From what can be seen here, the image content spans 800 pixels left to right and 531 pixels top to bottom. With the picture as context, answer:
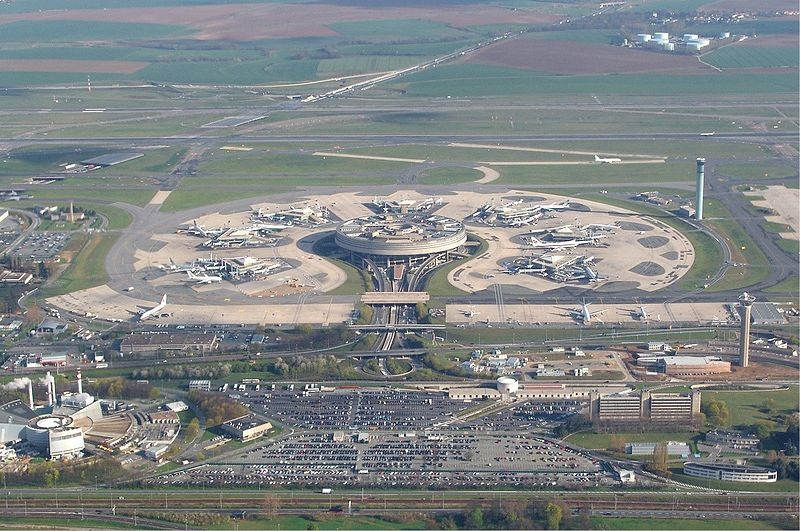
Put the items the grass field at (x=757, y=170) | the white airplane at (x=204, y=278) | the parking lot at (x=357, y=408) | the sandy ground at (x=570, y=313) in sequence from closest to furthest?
the parking lot at (x=357, y=408) < the sandy ground at (x=570, y=313) < the white airplane at (x=204, y=278) < the grass field at (x=757, y=170)

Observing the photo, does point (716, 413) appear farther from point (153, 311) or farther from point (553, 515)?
point (153, 311)

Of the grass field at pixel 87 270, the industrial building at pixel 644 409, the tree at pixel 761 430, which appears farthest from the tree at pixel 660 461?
the grass field at pixel 87 270

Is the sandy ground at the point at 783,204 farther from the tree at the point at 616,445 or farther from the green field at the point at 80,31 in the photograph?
the green field at the point at 80,31

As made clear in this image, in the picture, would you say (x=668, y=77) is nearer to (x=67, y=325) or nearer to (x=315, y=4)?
(x=315, y=4)

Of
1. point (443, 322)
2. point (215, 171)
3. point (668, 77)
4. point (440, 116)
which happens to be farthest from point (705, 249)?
point (668, 77)

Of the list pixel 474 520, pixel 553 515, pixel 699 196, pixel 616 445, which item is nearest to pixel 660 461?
pixel 616 445
